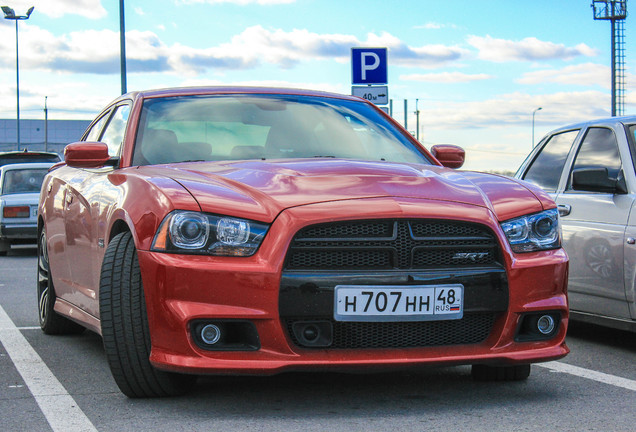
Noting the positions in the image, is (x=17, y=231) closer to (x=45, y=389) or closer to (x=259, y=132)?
(x=259, y=132)

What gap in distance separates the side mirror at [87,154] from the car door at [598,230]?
3191mm

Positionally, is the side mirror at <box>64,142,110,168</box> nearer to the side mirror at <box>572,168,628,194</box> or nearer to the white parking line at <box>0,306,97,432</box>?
the white parking line at <box>0,306,97,432</box>

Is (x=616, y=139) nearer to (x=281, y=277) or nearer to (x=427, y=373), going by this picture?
(x=427, y=373)

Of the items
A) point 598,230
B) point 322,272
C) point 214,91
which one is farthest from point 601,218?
point 322,272

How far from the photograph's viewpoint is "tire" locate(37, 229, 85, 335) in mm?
7172

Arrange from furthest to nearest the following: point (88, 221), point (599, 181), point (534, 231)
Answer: point (599, 181)
point (88, 221)
point (534, 231)

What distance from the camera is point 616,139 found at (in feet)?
23.4

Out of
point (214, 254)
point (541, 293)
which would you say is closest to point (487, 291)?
point (541, 293)

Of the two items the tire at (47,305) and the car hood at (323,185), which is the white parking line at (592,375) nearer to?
the car hood at (323,185)

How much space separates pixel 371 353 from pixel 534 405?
33.2 inches

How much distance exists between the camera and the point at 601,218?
22.3 ft

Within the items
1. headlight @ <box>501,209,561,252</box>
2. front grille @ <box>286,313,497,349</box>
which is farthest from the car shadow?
front grille @ <box>286,313,497,349</box>

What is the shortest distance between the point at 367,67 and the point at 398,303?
40.0 ft

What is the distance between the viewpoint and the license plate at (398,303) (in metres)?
4.36
